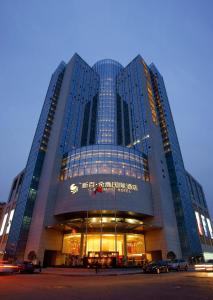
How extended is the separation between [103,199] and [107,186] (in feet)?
12.0

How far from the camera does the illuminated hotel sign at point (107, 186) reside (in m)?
59.4

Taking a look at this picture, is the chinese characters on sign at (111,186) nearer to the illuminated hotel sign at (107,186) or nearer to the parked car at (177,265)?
the illuminated hotel sign at (107,186)

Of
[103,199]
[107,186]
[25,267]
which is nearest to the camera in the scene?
[25,267]

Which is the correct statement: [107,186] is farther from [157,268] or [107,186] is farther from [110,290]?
[110,290]

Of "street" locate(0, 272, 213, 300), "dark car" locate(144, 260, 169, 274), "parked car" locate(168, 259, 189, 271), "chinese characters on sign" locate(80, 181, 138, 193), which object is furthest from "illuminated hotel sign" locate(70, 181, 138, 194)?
"street" locate(0, 272, 213, 300)

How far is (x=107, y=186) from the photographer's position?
5956 cm

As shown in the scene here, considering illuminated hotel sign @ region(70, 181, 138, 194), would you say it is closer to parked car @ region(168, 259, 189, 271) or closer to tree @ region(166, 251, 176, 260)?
tree @ region(166, 251, 176, 260)

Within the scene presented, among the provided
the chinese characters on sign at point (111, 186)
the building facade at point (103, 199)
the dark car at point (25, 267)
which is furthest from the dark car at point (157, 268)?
the chinese characters on sign at point (111, 186)

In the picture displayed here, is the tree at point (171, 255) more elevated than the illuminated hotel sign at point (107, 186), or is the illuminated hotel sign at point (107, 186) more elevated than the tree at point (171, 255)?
the illuminated hotel sign at point (107, 186)

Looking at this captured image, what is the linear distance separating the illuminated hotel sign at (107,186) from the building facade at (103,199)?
271 millimetres

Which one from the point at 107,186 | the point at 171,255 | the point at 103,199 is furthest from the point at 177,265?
the point at 107,186

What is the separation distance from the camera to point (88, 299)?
941cm

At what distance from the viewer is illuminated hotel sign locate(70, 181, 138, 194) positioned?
5939 cm

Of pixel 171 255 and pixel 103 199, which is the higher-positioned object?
pixel 103 199
